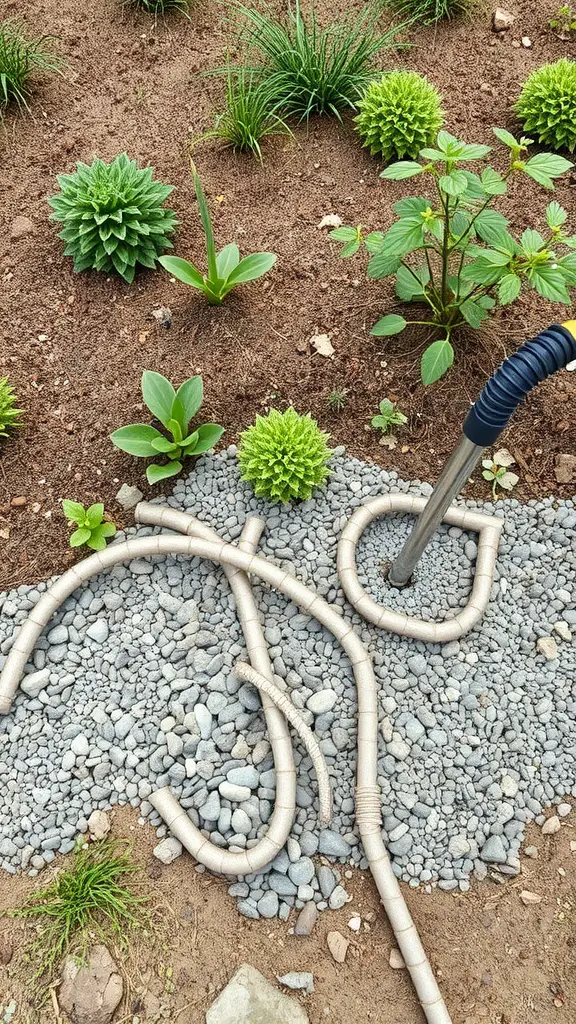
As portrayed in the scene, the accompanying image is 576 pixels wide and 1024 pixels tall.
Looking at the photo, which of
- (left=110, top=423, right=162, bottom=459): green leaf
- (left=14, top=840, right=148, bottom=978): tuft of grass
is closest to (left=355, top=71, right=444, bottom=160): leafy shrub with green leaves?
(left=110, top=423, right=162, bottom=459): green leaf

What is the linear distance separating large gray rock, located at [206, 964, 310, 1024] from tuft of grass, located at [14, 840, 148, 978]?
15.2 inches

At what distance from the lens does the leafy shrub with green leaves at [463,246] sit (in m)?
2.43

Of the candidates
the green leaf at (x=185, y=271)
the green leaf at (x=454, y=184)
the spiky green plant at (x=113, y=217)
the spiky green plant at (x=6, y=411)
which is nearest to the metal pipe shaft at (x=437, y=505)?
the green leaf at (x=454, y=184)

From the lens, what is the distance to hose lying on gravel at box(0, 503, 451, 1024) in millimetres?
2338

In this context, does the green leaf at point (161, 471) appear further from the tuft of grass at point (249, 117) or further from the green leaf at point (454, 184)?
the tuft of grass at point (249, 117)

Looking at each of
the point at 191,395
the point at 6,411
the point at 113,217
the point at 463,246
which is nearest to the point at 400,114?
the point at 463,246

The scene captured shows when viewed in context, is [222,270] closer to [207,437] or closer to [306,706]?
[207,437]

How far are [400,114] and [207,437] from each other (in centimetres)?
216

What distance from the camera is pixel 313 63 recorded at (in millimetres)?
3877

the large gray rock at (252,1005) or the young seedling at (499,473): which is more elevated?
the young seedling at (499,473)

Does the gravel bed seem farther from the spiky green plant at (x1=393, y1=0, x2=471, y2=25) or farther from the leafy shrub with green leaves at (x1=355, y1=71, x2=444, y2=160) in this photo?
the spiky green plant at (x1=393, y1=0, x2=471, y2=25)

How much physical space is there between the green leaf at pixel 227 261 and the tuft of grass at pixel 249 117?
0.90 metres

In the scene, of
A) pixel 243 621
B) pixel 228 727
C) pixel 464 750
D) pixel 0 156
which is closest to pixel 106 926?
pixel 228 727

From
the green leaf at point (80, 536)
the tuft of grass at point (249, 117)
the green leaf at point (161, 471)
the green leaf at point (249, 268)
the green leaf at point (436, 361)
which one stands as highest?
the tuft of grass at point (249, 117)
